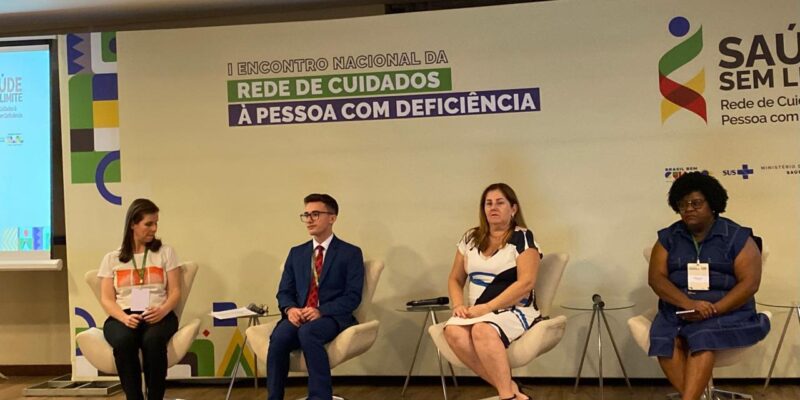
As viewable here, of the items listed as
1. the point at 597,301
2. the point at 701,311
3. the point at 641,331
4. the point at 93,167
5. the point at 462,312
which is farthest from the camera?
the point at 93,167

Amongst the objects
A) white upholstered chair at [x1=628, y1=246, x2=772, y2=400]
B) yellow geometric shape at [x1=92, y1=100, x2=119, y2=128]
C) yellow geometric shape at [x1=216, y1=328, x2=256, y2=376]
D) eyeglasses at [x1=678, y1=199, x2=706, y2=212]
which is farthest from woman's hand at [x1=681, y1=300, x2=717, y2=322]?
yellow geometric shape at [x1=92, y1=100, x2=119, y2=128]

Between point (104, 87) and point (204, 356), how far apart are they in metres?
1.95

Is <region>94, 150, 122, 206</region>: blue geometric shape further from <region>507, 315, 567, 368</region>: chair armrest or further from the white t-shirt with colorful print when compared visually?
<region>507, 315, 567, 368</region>: chair armrest

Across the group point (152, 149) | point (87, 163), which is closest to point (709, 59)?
point (152, 149)

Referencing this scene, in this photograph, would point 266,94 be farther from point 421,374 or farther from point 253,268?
point 421,374

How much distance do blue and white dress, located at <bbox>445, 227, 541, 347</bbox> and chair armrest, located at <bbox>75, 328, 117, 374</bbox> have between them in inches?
73.1

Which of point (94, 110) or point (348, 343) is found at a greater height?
point (94, 110)

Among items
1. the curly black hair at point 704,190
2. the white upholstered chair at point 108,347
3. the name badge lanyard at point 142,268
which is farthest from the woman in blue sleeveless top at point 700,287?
the name badge lanyard at point 142,268

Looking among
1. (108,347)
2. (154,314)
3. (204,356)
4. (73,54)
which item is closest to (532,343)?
(154,314)

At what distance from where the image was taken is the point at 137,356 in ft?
14.4

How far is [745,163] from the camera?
190 inches

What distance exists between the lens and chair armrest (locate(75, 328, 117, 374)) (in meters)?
4.41

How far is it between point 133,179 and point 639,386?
3.55m

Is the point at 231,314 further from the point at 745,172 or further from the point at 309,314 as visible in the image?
the point at 745,172
